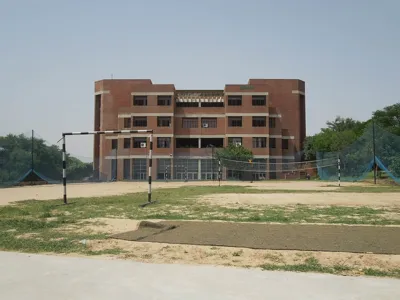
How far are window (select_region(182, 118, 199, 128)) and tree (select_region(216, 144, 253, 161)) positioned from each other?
25.1ft

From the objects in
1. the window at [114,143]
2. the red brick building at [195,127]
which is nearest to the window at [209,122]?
the red brick building at [195,127]

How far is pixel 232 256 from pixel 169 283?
1.98 metres

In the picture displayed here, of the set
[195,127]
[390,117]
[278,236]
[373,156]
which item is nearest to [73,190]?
[278,236]

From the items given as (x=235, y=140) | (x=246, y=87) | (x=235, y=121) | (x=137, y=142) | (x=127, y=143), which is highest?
(x=246, y=87)

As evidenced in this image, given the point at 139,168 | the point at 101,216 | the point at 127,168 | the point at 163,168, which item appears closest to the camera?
the point at 101,216

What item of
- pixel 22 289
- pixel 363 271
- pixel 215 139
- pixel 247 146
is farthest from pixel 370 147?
pixel 22 289

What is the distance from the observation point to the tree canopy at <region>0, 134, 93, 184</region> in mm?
38781

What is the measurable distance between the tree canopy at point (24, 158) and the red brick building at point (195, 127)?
15.2 m

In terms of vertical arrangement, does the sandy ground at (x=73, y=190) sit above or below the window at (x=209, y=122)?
below

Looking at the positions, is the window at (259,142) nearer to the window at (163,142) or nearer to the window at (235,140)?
the window at (235,140)

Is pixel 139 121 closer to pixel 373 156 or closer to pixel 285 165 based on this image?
pixel 285 165

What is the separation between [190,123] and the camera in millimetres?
67875

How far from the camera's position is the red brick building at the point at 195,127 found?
65250mm

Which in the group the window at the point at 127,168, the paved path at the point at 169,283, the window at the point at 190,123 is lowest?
the paved path at the point at 169,283
